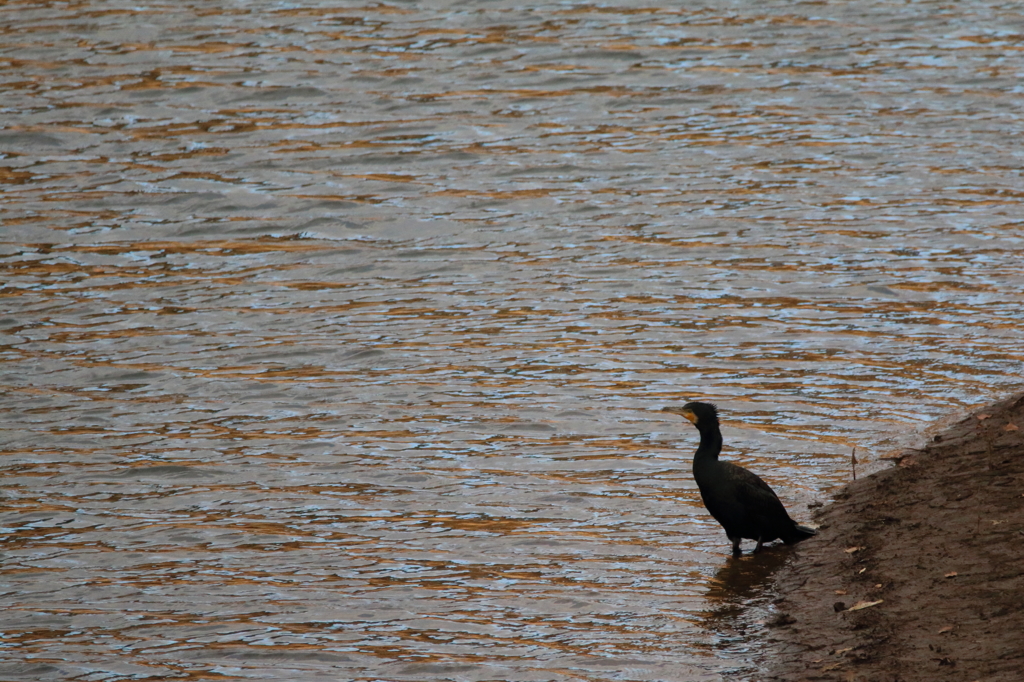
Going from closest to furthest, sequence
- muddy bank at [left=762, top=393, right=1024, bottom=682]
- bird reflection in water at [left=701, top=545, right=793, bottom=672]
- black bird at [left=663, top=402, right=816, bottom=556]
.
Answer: muddy bank at [left=762, top=393, right=1024, bottom=682] → bird reflection in water at [left=701, top=545, right=793, bottom=672] → black bird at [left=663, top=402, right=816, bottom=556]

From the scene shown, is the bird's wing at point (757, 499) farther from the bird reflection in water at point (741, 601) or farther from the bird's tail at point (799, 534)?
the bird reflection in water at point (741, 601)

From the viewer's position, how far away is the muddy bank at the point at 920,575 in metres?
5.55

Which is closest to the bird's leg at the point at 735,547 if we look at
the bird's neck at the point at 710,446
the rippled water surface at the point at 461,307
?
the rippled water surface at the point at 461,307

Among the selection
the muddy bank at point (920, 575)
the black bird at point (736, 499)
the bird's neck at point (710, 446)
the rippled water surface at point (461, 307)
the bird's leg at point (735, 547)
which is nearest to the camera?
the muddy bank at point (920, 575)

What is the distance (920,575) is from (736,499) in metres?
1.19

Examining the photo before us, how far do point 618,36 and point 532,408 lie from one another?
950cm

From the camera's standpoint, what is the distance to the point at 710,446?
24.6 ft

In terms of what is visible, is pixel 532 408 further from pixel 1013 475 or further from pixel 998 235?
pixel 998 235

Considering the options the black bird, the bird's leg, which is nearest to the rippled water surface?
the bird's leg

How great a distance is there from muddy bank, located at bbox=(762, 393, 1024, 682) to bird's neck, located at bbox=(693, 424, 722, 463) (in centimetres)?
72

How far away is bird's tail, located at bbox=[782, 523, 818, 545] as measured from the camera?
287 inches

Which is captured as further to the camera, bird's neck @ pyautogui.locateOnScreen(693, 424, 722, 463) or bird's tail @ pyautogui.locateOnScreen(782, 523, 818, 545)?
bird's neck @ pyautogui.locateOnScreen(693, 424, 722, 463)

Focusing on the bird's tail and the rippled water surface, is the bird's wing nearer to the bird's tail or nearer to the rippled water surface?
the bird's tail

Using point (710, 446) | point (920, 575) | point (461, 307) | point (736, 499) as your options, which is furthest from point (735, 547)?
point (461, 307)
